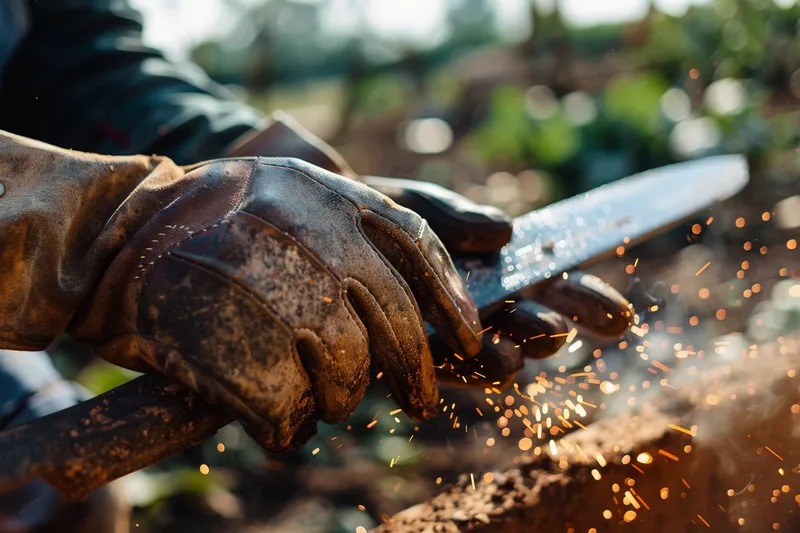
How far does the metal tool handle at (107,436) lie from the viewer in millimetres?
901

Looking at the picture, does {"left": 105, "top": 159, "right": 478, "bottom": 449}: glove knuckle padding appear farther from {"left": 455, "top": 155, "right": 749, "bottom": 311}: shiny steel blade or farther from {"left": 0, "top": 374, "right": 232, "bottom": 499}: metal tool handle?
{"left": 455, "top": 155, "right": 749, "bottom": 311}: shiny steel blade

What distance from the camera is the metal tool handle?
901 millimetres

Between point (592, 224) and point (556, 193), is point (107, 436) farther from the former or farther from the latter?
point (556, 193)

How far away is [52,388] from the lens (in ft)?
6.53

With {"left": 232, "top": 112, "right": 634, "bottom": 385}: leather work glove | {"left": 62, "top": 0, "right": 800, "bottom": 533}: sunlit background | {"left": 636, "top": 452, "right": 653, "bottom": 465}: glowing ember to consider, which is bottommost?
{"left": 62, "top": 0, "right": 800, "bottom": 533}: sunlit background

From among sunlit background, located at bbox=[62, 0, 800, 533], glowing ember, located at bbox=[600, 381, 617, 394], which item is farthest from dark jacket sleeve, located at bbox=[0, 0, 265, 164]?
glowing ember, located at bbox=[600, 381, 617, 394]

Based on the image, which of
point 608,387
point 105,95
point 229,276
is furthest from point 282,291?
point 608,387

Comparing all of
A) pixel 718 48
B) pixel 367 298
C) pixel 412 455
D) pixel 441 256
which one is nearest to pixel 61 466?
pixel 367 298

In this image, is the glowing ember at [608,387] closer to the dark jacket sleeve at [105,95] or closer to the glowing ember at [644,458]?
the glowing ember at [644,458]

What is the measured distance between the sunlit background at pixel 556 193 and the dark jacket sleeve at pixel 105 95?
206 mm

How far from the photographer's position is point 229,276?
105 centimetres

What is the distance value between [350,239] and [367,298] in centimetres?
10

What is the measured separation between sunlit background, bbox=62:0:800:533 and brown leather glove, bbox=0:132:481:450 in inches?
35.8

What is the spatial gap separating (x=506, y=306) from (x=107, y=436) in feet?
2.92
